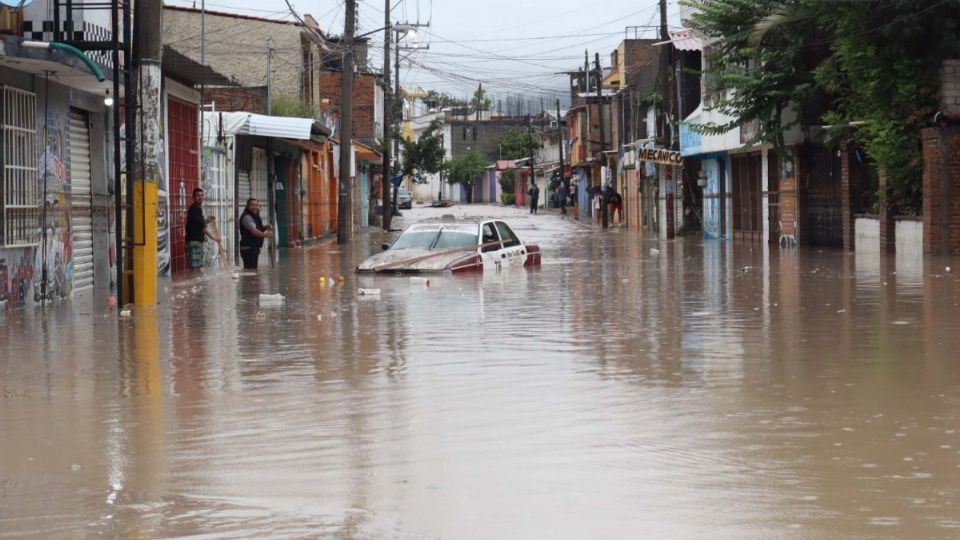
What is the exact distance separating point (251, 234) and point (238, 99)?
15003 mm

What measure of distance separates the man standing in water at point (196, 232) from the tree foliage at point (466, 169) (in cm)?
10075

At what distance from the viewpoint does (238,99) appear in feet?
135

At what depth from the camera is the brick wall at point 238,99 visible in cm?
4081

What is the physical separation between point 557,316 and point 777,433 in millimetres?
8032

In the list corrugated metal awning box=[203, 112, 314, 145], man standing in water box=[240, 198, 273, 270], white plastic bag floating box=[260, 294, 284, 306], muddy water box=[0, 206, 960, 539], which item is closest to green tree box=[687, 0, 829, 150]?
corrugated metal awning box=[203, 112, 314, 145]

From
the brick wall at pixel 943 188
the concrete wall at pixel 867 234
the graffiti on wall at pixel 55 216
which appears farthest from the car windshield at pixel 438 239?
the concrete wall at pixel 867 234

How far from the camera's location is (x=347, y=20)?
1590 inches

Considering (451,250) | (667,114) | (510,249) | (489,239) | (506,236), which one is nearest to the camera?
(451,250)

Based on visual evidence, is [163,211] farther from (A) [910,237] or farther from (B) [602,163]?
(B) [602,163]

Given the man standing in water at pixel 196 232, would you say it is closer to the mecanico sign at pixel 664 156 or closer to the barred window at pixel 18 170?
the barred window at pixel 18 170

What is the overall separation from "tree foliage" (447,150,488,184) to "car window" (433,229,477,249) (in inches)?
4066

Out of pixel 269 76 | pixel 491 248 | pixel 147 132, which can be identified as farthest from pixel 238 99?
pixel 147 132

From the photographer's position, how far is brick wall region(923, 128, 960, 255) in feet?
84.7

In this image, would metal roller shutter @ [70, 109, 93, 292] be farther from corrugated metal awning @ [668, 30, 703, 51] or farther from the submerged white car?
corrugated metal awning @ [668, 30, 703, 51]
